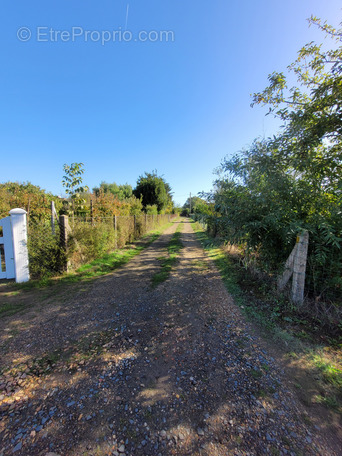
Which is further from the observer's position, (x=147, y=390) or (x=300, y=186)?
(x=300, y=186)

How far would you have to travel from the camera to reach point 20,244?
4.27 meters

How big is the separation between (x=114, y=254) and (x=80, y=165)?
3628 mm

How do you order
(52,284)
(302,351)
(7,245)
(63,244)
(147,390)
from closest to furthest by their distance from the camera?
(147,390), (302,351), (7,245), (52,284), (63,244)

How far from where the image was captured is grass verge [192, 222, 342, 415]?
1837mm

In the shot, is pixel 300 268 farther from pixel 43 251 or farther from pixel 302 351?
pixel 43 251

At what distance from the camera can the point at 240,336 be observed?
2.64 meters

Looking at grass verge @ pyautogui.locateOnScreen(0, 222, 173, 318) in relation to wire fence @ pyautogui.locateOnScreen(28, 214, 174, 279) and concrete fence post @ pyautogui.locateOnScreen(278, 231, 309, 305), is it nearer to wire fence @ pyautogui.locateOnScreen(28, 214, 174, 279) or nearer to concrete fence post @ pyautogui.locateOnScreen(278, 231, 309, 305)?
wire fence @ pyautogui.locateOnScreen(28, 214, 174, 279)

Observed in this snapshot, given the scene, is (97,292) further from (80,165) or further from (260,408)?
(80,165)

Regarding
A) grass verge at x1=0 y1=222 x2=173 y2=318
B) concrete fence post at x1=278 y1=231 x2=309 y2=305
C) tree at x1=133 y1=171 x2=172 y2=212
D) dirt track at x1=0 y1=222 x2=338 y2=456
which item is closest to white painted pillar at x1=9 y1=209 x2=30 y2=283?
grass verge at x1=0 y1=222 x2=173 y2=318

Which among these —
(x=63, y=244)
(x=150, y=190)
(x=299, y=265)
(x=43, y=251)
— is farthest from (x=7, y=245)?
(x=150, y=190)

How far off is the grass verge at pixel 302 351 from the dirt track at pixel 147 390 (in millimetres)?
247

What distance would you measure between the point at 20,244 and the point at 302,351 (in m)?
5.99

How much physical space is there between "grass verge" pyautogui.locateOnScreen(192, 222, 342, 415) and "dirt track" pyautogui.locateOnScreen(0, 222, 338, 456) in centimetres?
25

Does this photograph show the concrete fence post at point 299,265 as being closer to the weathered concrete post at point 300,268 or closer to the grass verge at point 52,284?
the weathered concrete post at point 300,268
